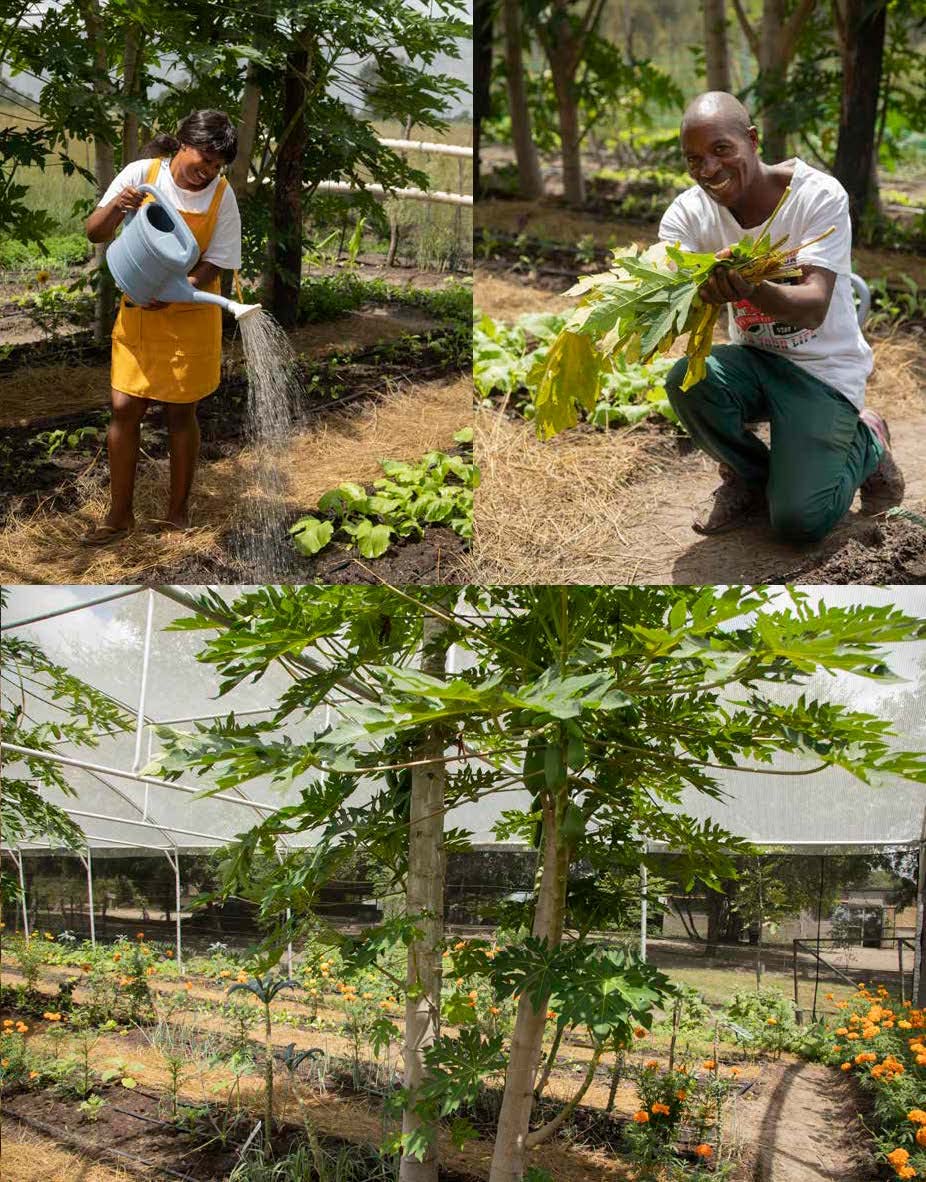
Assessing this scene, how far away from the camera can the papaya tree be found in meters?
1.92

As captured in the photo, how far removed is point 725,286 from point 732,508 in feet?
3.07

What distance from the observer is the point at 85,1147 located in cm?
388

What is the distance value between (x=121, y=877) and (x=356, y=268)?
5439mm

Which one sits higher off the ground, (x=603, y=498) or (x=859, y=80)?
(x=859, y=80)

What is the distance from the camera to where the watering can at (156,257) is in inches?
93.5

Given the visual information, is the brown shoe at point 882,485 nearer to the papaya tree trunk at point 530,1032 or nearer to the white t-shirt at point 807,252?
the white t-shirt at point 807,252

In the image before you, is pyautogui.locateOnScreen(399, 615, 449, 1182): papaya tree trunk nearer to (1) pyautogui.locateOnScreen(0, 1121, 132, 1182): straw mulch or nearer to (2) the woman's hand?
(2) the woman's hand

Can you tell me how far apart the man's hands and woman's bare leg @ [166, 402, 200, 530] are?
3.88 feet

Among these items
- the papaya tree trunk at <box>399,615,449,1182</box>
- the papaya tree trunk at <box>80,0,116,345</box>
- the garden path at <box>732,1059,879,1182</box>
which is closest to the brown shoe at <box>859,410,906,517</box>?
the papaya tree trunk at <box>399,615,449,1182</box>

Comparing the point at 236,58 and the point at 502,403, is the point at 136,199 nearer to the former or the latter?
the point at 236,58

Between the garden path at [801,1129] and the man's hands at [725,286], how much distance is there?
262 cm

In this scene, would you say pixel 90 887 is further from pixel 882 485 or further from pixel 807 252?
pixel 807 252

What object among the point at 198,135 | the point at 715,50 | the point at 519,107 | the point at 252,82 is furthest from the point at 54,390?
the point at 519,107

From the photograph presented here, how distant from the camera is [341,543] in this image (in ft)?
8.90
